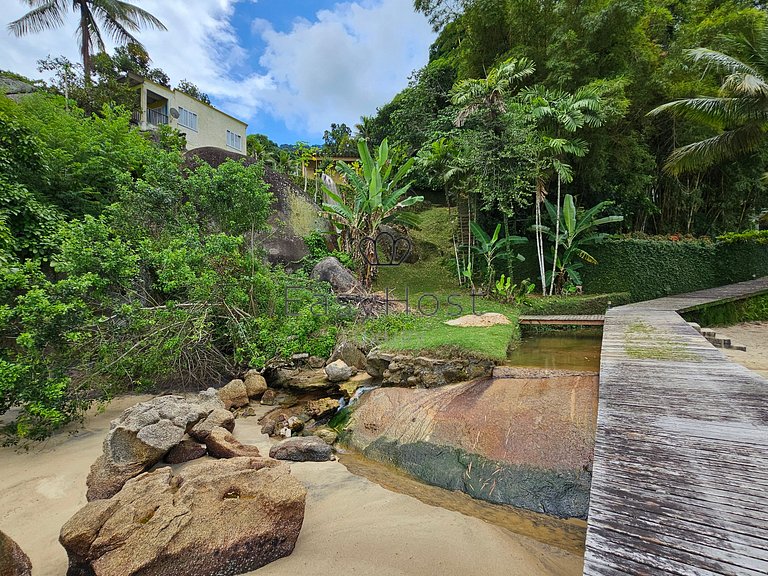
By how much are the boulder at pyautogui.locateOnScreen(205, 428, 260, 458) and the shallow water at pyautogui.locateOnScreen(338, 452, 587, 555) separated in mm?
1103

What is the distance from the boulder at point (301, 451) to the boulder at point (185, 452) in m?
0.75

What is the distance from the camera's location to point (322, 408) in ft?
17.9

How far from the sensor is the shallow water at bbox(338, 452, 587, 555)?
9.55 ft

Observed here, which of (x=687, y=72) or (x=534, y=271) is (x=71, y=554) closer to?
(x=534, y=271)

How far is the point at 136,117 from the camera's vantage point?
61.3 ft

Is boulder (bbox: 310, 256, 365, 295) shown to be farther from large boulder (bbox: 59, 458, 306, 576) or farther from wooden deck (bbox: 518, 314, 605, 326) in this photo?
large boulder (bbox: 59, 458, 306, 576)

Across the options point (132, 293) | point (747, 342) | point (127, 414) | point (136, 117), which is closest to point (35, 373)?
point (127, 414)

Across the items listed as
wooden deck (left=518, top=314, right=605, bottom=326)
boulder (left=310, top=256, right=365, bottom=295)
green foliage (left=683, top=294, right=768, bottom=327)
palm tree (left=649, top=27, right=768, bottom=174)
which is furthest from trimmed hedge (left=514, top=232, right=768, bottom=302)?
boulder (left=310, top=256, right=365, bottom=295)

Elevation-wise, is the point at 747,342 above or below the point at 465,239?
below

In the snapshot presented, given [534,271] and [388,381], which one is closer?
[388,381]

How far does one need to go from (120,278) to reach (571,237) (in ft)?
36.4

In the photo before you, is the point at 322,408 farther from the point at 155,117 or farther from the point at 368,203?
the point at 155,117

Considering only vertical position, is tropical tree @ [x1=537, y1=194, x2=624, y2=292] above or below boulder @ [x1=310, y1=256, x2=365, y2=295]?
above

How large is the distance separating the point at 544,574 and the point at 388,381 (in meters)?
3.39
